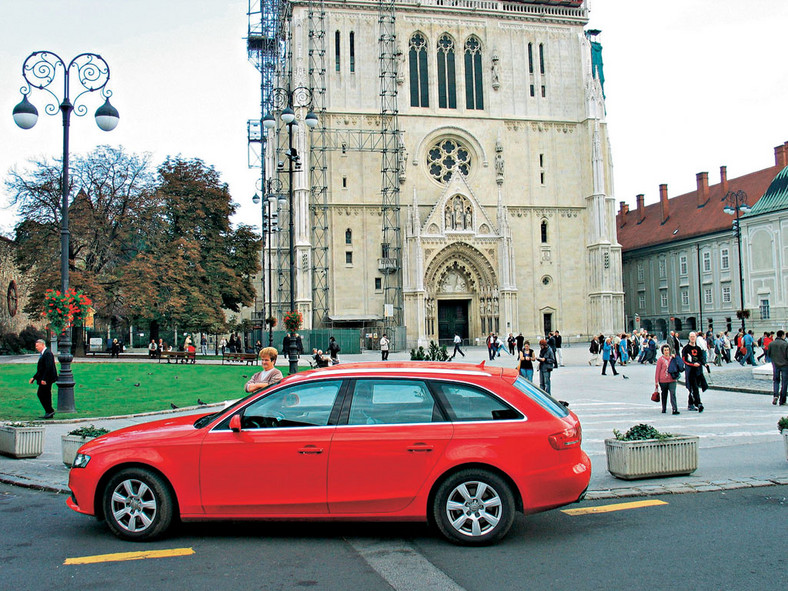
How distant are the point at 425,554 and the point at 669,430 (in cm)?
786

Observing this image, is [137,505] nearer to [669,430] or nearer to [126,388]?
[669,430]

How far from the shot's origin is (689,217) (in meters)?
61.9

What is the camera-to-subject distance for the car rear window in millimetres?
6125

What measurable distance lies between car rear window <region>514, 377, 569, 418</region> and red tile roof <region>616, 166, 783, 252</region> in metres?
55.1

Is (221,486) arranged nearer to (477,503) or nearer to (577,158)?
(477,503)

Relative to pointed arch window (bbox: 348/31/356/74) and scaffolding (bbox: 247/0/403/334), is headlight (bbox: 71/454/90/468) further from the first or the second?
pointed arch window (bbox: 348/31/356/74)

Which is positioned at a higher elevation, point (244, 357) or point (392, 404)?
point (392, 404)

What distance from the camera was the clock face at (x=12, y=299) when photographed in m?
48.0

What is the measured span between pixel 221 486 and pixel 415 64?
49190mm

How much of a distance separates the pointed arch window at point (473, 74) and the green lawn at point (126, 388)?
30.9m

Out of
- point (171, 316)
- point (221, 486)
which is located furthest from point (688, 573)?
point (171, 316)

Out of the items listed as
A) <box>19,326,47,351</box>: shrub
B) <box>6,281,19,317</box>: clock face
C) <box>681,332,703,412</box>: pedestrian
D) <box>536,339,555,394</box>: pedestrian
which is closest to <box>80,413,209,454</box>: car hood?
<box>681,332,703,412</box>: pedestrian

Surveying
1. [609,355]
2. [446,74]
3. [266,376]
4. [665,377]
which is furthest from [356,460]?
[446,74]

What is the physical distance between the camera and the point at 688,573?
16.6 feet
